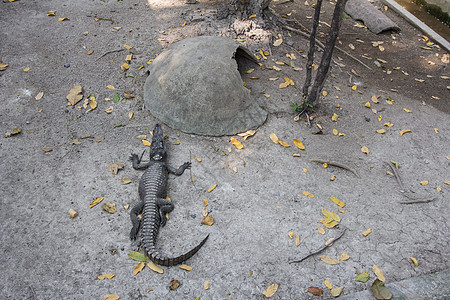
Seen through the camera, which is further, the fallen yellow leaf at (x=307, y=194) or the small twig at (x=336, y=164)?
the small twig at (x=336, y=164)

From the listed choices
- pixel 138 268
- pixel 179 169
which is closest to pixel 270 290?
pixel 138 268

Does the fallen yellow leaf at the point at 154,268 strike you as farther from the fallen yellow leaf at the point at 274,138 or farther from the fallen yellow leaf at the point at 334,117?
the fallen yellow leaf at the point at 334,117

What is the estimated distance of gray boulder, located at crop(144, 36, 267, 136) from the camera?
194 inches

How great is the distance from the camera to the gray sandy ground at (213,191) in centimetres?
350

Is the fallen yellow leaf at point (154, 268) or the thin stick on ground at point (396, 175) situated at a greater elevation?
the thin stick on ground at point (396, 175)

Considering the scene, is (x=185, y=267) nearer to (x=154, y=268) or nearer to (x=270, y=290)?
(x=154, y=268)

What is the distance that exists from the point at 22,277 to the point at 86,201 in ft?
3.35

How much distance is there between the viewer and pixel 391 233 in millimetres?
3996

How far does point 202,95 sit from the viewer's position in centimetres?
491

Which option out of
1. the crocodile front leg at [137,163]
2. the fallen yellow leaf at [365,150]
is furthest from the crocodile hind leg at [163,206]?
the fallen yellow leaf at [365,150]

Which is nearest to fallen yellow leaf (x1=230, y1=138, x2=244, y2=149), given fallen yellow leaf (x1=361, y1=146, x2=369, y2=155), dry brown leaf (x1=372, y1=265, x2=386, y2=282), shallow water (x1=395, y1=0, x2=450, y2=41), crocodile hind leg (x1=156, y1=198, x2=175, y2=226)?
crocodile hind leg (x1=156, y1=198, x2=175, y2=226)

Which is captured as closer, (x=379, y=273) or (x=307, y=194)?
(x=379, y=273)

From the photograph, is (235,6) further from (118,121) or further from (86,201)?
(86,201)

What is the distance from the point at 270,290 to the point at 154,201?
158 centimetres
